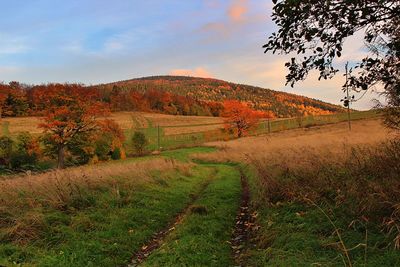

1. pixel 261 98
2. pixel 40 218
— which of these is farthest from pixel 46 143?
pixel 261 98

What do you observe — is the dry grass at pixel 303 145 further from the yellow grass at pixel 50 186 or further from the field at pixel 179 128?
the field at pixel 179 128

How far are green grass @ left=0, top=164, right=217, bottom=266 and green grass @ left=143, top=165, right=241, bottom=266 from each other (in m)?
0.82

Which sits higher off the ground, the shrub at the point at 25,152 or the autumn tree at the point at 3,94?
the autumn tree at the point at 3,94

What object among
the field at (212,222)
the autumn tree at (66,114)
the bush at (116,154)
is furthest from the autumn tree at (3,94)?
the field at (212,222)

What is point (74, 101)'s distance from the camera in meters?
46.4

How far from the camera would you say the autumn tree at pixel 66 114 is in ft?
148

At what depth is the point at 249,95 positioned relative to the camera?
168 m

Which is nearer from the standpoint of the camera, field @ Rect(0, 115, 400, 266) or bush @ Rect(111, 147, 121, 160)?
field @ Rect(0, 115, 400, 266)

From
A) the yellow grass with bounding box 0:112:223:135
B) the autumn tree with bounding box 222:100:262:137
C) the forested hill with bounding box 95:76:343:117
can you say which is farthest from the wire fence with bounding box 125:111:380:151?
the forested hill with bounding box 95:76:343:117

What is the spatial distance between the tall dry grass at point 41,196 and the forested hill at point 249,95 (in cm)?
13025

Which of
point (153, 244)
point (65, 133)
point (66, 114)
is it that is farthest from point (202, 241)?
point (65, 133)

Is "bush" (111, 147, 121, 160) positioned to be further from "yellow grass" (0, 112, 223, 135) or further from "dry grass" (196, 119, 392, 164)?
"yellow grass" (0, 112, 223, 135)

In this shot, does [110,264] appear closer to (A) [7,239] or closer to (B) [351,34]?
(A) [7,239]

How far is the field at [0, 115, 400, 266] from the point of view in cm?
602
